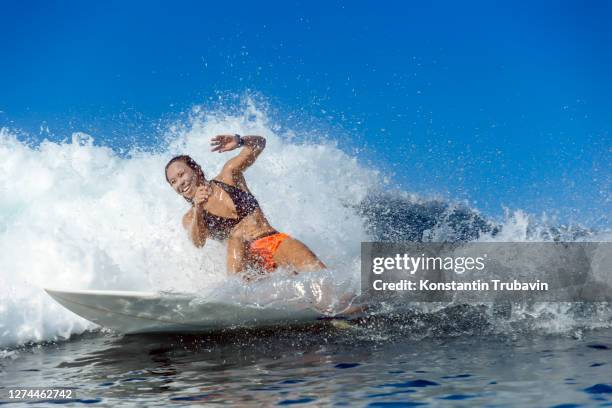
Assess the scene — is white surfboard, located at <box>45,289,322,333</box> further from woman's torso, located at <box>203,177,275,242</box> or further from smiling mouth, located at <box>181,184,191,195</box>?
smiling mouth, located at <box>181,184,191,195</box>

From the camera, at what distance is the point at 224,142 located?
21.8 feet

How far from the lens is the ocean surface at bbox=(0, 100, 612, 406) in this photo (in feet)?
12.7

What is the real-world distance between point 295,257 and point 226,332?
40.3 inches

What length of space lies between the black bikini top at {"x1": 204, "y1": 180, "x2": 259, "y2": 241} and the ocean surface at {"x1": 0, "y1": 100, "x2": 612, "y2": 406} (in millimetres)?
519

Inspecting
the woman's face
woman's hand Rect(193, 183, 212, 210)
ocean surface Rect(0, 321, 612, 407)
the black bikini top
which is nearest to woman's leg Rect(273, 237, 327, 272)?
the black bikini top

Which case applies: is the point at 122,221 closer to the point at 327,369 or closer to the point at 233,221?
the point at 233,221

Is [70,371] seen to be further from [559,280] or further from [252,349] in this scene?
[559,280]

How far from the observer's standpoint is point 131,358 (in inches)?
212

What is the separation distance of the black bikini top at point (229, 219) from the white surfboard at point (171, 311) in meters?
0.94

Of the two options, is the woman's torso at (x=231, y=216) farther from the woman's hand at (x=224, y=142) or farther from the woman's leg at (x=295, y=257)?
the woman's hand at (x=224, y=142)

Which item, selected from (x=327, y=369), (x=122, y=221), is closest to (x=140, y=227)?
(x=122, y=221)

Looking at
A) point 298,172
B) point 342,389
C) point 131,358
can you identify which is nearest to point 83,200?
point 298,172

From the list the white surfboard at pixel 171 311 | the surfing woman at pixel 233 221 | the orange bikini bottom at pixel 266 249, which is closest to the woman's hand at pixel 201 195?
the surfing woman at pixel 233 221

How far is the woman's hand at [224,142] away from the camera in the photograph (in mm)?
6593
